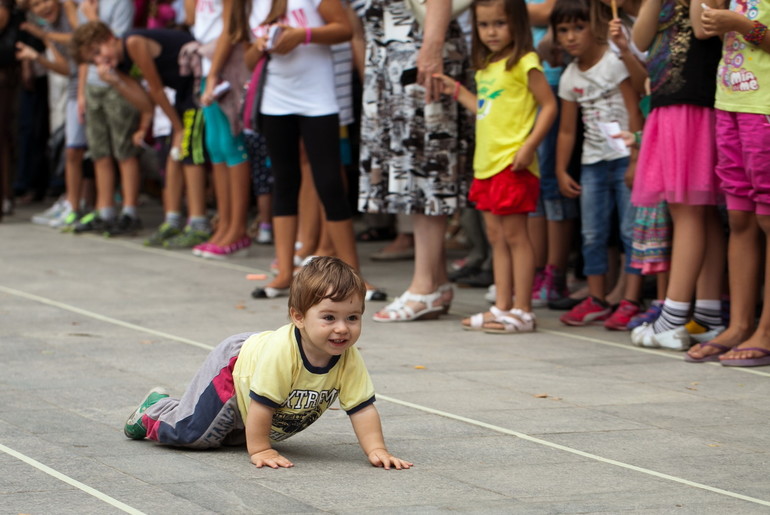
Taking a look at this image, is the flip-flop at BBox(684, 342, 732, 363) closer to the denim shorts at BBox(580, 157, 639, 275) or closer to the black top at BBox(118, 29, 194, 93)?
the denim shorts at BBox(580, 157, 639, 275)

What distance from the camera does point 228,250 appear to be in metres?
9.43

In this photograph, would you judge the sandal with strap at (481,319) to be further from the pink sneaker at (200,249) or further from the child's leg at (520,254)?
the pink sneaker at (200,249)

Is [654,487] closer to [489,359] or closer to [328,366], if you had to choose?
[328,366]

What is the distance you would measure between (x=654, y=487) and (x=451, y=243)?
656 cm

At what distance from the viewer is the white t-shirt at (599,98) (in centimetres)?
689

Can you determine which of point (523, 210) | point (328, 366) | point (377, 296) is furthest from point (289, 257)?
point (328, 366)

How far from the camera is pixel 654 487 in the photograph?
3928 millimetres

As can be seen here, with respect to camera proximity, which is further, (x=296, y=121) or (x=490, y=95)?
(x=296, y=121)

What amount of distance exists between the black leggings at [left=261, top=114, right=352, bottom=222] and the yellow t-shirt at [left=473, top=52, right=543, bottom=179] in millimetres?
1202

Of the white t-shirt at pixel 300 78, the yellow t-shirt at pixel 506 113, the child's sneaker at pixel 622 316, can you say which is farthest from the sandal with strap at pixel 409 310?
the white t-shirt at pixel 300 78

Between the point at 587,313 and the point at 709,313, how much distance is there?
0.75 meters

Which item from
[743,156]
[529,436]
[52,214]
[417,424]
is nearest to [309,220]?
[743,156]

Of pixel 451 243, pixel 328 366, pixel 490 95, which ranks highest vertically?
pixel 490 95

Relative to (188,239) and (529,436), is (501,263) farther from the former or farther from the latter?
(188,239)
